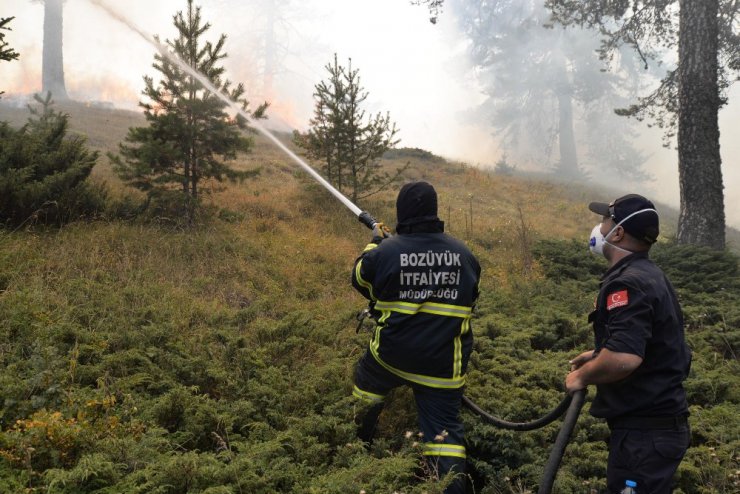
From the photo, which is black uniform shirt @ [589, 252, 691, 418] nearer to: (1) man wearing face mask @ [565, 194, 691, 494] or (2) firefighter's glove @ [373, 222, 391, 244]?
(1) man wearing face mask @ [565, 194, 691, 494]

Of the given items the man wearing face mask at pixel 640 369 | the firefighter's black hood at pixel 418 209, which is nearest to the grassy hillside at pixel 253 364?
the man wearing face mask at pixel 640 369

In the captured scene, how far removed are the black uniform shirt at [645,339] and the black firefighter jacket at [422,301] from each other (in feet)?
3.51

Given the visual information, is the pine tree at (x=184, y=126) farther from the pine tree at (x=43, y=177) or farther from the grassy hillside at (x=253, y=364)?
the grassy hillside at (x=253, y=364)

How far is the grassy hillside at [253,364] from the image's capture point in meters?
3.16

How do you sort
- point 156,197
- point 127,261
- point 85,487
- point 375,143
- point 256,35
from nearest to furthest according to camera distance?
1. point 85,487
2. point 127,261
3. point 156,197
4. point 375,143
5. point 256,35

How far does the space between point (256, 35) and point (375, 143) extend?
30244 millimetres

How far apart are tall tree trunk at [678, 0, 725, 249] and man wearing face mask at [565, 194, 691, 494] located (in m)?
7.90

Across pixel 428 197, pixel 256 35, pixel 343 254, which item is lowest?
pixel 343 254

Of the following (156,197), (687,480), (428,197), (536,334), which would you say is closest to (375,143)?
(156,197)

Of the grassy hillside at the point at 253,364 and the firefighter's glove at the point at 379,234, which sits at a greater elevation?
the firefighter's glove at the point at 379,234

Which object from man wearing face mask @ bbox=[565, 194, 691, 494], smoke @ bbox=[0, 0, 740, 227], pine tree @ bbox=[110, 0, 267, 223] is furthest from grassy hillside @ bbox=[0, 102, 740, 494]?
smoke @ bbox=[0, 0, 740, 227]

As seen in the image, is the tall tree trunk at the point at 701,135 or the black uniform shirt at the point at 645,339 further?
the tall tree trunk at the point at 701,135

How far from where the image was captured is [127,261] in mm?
6793

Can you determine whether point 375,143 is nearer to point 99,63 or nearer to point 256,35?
point 256,35
